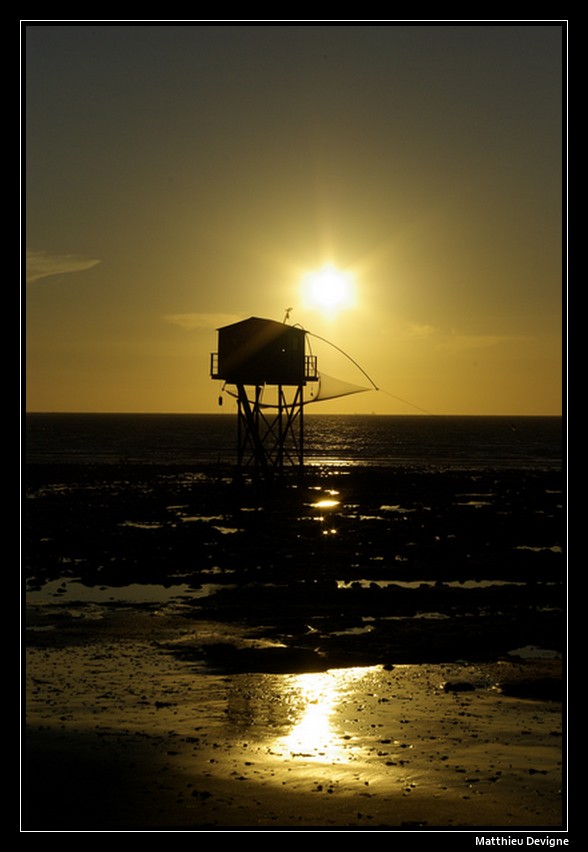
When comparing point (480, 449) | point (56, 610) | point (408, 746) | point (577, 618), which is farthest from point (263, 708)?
point (480, 449)

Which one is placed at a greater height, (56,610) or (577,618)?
(577,618)

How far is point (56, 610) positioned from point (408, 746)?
1066 cm

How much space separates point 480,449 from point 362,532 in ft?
287

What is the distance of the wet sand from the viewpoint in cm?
1032

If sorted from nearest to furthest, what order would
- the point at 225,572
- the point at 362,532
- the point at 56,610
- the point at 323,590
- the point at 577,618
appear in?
the point at 577,618 < the point at 56,610 < the point at 323,590 < the point at 225,572 < the point at 362,532

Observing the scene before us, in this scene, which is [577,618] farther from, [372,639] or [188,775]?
[372,639]

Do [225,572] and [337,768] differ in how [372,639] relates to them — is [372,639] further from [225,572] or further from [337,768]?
[225,572]

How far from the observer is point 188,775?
11.0m

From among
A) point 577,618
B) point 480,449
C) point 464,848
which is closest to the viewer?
point 464,848

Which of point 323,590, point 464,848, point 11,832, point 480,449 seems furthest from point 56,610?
point 480,449

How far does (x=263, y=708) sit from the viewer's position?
13516 millimetres

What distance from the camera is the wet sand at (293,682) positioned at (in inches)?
406

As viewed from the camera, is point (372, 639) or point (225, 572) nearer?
point (372, 639)

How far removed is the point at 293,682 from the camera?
49.1 ft
